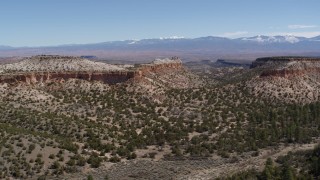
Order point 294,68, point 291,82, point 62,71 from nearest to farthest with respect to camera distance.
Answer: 1. point 62,71
2. point 291,82
3. point 294,68

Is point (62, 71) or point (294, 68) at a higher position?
point (294, 68)

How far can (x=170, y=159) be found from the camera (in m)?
45.5

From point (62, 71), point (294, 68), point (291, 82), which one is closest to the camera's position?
point (62, 71)

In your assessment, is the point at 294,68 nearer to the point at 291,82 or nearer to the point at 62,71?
the point at 291,82

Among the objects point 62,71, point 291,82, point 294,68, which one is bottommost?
point 291,82

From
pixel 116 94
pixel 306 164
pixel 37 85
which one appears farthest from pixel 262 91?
pixel 306 164

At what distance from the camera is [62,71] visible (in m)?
71.5

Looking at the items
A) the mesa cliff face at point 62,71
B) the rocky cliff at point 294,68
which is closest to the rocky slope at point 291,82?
the rocky cliff at point 294,68

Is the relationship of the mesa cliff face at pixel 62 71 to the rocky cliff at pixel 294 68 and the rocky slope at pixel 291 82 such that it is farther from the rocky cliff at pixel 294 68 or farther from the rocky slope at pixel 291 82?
the rocky cliff at pixel 294 68

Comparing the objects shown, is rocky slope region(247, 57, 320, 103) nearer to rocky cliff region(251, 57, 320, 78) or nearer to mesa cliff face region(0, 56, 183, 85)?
rocky cliff region(251, 57, 320, 78)

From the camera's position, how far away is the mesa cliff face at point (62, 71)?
67.2 metres

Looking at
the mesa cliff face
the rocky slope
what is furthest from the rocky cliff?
the mesa cliff face

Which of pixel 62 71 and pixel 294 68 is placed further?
pixel 294 68

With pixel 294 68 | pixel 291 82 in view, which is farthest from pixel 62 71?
pixel 294 68
